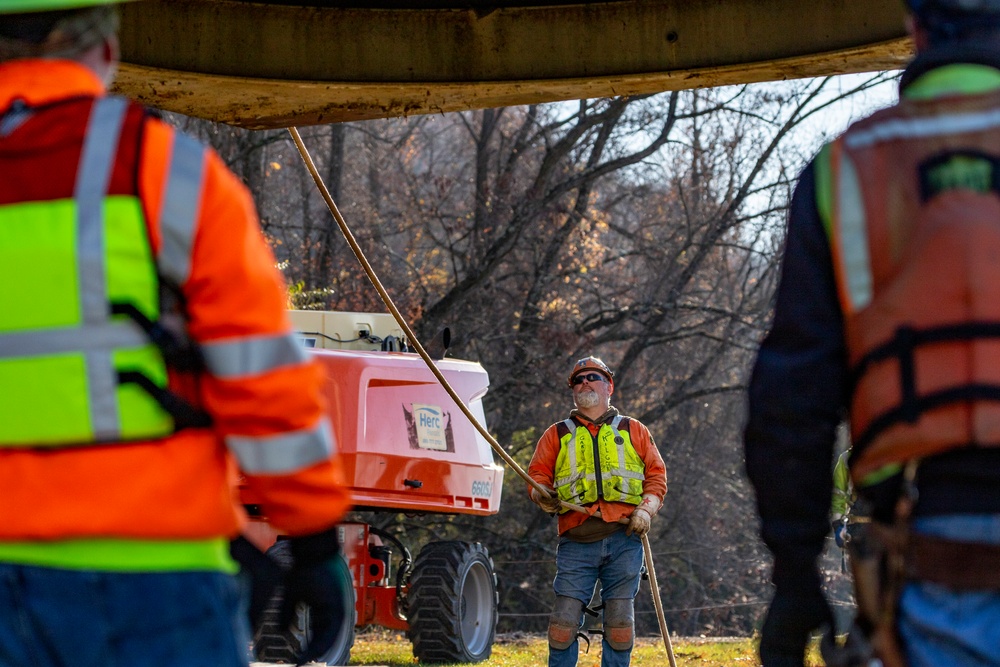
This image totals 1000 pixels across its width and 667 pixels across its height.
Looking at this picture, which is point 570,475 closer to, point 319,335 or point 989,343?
point 319,335

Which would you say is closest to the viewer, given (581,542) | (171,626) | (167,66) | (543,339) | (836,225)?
(171,626)

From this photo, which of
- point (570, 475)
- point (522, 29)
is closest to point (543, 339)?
point (570, 475)

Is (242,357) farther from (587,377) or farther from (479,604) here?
(479,604)

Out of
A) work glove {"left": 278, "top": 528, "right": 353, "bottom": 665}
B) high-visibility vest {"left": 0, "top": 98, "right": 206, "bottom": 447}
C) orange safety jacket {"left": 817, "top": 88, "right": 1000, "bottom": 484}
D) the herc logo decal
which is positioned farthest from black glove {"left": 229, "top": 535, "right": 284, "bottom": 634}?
the herc logo decal

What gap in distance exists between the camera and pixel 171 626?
2.32 m

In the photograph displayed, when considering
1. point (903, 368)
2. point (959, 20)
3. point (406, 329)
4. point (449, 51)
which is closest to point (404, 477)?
point (406, 329)

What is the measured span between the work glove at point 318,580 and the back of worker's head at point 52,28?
3.15ft

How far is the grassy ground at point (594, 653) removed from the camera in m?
14.7

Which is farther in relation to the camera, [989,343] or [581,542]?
[581,542]

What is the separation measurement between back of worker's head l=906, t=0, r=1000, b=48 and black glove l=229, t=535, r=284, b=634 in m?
1.62

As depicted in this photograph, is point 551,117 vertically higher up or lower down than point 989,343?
higher up

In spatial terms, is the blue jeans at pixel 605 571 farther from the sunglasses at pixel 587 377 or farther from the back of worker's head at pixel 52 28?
the back of worker's head at pixel 52 28

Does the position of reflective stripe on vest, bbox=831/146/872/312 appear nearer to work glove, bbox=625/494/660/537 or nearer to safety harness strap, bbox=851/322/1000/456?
safety harness strap, bbox=851/322/1000/456

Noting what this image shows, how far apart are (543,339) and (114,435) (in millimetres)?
22709
